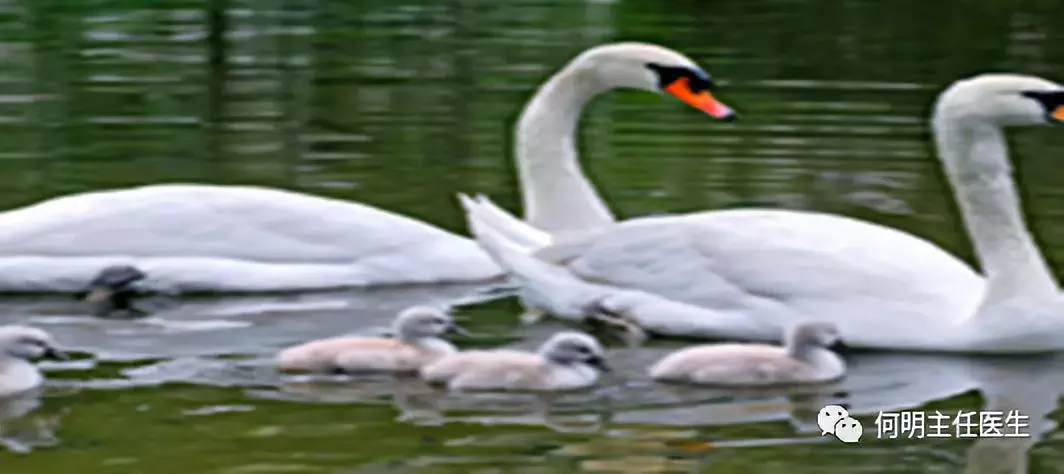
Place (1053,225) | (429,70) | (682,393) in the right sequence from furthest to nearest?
(429,70)
(1053,225)
(682,393)

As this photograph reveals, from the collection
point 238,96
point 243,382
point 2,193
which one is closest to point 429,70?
point 238,96

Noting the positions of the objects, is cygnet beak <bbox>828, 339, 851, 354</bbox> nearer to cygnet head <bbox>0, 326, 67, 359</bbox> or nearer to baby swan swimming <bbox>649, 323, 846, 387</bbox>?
baby swan swimming <bbox>649, 323, 846, 387</bbox>

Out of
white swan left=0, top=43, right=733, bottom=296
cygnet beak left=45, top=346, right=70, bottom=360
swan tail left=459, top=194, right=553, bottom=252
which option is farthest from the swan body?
cygnet beak left=45, top=346, right=70, bottom=360

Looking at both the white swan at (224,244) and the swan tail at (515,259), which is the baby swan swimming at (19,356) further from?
the swan tail at (515,259)

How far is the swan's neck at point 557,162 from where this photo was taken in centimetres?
1195

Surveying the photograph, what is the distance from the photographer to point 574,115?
12172 millimetres

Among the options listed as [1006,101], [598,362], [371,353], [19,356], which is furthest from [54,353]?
[1006,101]

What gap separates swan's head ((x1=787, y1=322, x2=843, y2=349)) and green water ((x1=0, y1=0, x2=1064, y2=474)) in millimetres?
278

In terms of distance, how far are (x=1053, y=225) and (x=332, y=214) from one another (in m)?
3.97

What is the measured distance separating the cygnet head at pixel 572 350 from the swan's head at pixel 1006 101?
75.2 inches

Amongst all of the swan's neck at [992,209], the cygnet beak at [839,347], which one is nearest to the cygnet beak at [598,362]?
the cygnet beak at [839,347]

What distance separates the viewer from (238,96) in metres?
18.0

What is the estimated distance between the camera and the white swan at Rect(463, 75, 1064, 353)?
31.2ft

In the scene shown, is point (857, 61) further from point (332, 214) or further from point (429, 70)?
point (332, 214)
